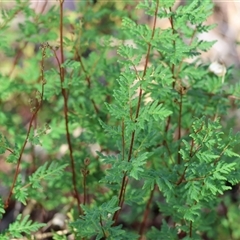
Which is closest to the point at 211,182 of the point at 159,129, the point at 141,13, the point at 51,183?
the point at 159,129

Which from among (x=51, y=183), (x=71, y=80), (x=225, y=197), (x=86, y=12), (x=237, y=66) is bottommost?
(x=225, y=197)

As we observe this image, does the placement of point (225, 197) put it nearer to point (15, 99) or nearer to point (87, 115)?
point (87, 115)

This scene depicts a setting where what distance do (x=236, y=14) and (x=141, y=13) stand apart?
710mm

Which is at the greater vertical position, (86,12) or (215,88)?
(86,12)

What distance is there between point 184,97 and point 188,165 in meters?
0.46

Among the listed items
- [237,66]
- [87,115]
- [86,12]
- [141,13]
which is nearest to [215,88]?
[87,115]

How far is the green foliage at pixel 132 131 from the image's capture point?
1.50 meters

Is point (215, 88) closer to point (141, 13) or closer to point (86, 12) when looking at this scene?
point (86, 12)

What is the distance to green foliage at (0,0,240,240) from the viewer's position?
4.92ft

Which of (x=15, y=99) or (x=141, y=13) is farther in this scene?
(x=141, y=13)

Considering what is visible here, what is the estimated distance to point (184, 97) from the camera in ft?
6.27

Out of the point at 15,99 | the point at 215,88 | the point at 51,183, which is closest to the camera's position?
the point at 215,88

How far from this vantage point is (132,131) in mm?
1508

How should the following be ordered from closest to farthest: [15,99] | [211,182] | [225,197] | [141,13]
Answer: [211,182] < [225,197] < [15,99] < [141,13]
